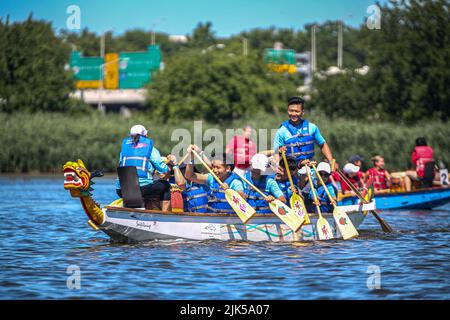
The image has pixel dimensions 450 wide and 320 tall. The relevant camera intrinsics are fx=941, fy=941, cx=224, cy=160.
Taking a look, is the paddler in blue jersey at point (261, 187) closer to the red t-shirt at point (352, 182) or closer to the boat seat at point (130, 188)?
the boat seat at point (130, 188)

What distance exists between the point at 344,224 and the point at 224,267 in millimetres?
4402

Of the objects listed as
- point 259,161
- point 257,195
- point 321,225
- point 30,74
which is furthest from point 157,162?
point 30,74

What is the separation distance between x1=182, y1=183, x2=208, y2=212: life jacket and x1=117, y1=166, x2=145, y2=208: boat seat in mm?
1249

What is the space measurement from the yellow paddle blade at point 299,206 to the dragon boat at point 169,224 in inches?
13.2

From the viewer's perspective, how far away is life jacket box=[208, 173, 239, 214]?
17562mm

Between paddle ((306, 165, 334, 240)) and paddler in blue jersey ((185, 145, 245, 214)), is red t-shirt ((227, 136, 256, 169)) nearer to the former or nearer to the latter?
paddler in blue jersey ((185, 145, 245, 214))

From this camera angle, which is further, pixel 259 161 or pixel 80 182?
pixel 259 161


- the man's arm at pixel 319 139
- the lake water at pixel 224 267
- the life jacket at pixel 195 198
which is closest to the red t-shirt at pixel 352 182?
the lake water at pixel 224 267

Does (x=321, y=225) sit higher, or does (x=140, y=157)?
(x=140, y=157)

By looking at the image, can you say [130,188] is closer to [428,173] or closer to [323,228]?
[323,228]

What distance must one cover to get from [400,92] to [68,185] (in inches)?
1467

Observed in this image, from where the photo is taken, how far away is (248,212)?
17.0 metres

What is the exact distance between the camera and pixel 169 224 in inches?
670
